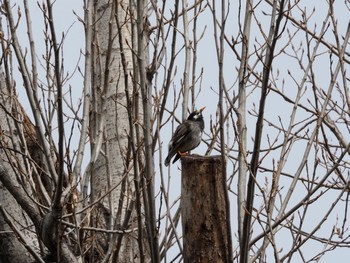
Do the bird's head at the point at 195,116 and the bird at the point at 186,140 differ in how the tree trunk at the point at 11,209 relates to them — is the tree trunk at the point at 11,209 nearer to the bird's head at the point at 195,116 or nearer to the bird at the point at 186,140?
the bird's head at the point at 195,116

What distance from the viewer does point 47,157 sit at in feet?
15.1

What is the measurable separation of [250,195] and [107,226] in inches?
70.0

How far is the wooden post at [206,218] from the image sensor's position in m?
4.29

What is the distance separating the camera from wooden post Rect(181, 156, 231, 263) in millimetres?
4285

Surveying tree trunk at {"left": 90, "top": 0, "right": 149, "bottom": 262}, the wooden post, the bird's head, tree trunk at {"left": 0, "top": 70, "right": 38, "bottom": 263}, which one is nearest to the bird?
the bird's head

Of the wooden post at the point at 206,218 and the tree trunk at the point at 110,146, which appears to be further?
the tree trunk at the point at 110,146

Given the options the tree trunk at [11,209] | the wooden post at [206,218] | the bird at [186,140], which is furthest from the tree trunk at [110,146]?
the bird at [186,140]

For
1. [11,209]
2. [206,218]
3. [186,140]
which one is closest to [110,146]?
[11,209]

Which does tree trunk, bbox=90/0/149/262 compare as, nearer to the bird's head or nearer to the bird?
the bird's head

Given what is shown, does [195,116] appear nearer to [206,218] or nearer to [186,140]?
[186,140]

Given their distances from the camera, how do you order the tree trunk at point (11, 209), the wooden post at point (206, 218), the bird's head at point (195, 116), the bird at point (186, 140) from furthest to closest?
the bird at point (186, 140) < the bird's head at point (195, 116) < the tree trunk at point (11, 209) < the wooden post at point (206, 218)

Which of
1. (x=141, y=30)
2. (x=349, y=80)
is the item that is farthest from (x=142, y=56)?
(x=349, y=80)

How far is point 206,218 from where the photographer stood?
14.1 ft

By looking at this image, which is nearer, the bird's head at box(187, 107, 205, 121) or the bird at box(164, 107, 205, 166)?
the bird's head at box(187, 107, 205, 121)
